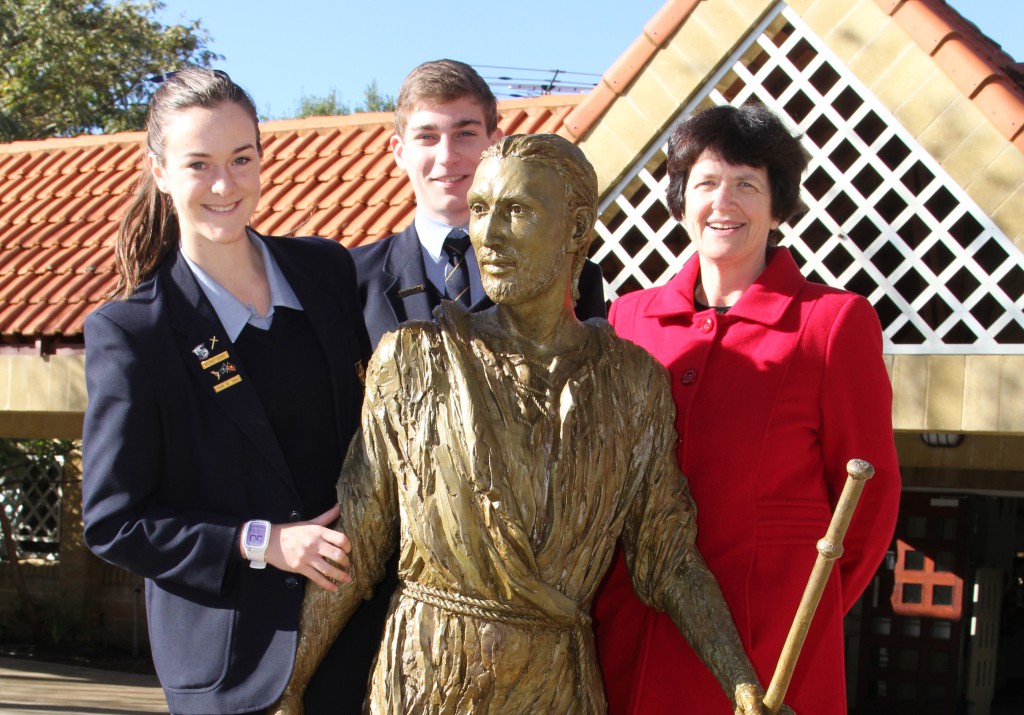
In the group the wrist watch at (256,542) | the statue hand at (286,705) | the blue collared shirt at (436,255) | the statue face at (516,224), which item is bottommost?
the statue hand at (286,705)

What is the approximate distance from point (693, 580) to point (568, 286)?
1.93 feet

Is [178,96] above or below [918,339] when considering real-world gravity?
below

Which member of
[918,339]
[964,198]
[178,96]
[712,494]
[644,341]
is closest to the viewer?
[178,96]

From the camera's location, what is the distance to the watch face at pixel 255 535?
2.26 metres

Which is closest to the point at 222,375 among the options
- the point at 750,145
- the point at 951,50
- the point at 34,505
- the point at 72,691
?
the point at 750,145

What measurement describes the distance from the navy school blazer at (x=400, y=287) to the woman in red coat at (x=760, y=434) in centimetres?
19

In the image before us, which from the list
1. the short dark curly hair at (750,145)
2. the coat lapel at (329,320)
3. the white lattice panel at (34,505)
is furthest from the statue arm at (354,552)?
the white lattice panel at (34,505)

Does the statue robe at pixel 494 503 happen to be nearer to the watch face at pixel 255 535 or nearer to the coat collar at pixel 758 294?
the watch face at pixel 255 535

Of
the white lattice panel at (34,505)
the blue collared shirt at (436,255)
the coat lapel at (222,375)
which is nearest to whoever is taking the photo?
the coat lapel at (222,375)

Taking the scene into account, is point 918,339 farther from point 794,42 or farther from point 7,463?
point 7,463

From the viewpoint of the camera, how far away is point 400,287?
274 cm

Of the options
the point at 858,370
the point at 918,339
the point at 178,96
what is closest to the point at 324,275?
the point at 178,96

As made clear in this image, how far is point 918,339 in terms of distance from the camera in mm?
5715

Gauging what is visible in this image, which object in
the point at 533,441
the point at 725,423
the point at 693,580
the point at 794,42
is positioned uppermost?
the point at 794,42
